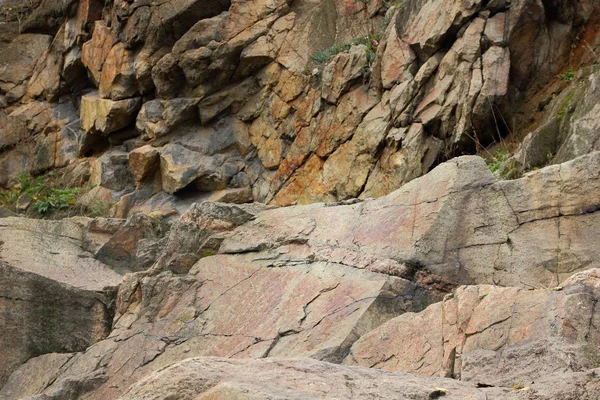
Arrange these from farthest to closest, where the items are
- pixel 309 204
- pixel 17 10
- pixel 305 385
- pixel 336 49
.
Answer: pixel 17 10
pixel 336 49
pixel 309 204
pixel 305 385

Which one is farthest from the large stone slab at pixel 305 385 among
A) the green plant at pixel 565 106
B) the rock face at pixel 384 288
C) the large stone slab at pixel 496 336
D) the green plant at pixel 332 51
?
the green plant at pixel 332 51

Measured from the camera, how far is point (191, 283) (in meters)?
8.74

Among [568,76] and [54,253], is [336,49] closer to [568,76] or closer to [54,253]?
[568,76]

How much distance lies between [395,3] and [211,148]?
4256mm

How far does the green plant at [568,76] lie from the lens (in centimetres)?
1262

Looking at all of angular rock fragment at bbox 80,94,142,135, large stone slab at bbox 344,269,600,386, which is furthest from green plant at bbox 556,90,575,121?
angular rock fragment at bbox 80,94,142,135

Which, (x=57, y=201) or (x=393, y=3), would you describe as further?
(x=57, y=201)

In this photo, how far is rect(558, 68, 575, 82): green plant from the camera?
12625 mm

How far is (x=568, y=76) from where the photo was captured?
41.6ft

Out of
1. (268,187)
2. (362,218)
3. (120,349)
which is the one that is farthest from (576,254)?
(268,187)

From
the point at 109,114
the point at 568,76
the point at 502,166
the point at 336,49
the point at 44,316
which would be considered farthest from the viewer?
the point at 109,114

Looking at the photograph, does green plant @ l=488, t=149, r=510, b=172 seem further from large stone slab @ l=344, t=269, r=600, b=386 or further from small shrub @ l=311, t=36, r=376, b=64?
large stone slab @ l=344, t=269, r=600, b=386

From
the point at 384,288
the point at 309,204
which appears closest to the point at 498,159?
the point at 309,204

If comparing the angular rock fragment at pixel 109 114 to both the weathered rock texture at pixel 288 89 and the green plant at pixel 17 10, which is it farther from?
the green plant at pixel 17 10
